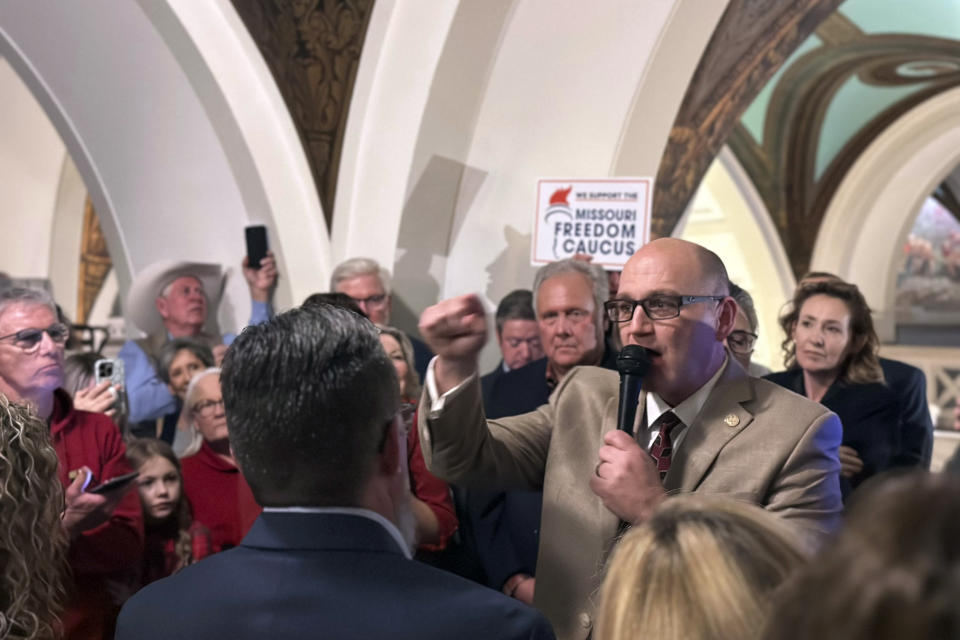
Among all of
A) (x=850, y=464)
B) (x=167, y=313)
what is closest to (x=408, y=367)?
(x=850, y=464)

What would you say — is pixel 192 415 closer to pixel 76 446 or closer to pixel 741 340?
pixel 76 446

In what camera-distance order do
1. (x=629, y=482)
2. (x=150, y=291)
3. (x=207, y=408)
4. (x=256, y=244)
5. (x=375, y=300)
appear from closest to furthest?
(x=629, y=482) < (x=207, y=408) < (x=375, y=300) < (x=150, y=291) < (x=256, y=244)

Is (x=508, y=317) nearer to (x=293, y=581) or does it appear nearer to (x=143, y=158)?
(x=143, y=158)

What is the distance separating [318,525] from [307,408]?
0.16 m

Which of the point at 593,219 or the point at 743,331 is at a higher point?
the point at 593,219

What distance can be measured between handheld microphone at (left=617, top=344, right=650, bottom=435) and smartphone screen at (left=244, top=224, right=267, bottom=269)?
408cm

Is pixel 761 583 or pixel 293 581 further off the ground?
pixel 761 583

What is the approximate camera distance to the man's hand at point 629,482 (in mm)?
1986

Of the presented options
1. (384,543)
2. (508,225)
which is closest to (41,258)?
(508,225)

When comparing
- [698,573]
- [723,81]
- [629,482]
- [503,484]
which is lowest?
[503,484]

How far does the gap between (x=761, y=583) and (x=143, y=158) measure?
559cm

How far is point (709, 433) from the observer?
218 centimetres

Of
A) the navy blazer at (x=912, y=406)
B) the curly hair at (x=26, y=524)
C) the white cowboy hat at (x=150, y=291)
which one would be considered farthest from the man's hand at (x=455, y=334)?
the white cowboy hat at (x=150, y=291)

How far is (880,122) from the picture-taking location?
41.5 feet
